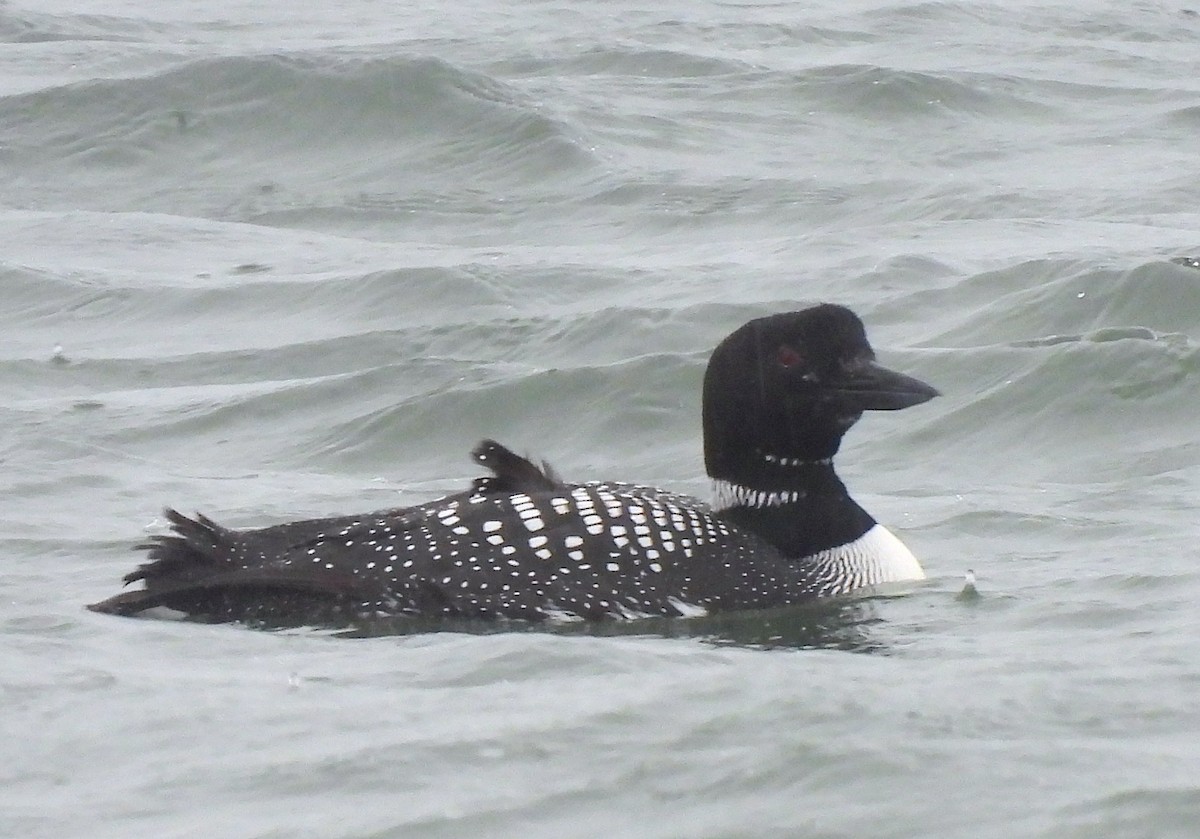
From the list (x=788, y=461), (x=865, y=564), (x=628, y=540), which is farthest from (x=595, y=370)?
(x=628, y=540)

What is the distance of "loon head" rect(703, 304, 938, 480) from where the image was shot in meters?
6.00

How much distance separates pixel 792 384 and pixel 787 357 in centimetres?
7

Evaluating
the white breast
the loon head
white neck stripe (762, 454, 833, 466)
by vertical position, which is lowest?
the white breast

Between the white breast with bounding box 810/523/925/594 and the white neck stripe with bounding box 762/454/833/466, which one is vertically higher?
the white neck stripe with bounding box 762/454/833/466

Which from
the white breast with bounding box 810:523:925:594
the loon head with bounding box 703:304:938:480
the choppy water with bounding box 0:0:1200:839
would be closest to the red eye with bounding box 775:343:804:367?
the loon head with bounding box 703:304:938:480

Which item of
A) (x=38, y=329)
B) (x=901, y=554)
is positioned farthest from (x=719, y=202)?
(x=901, y=554)

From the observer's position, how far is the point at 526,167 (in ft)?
39.8

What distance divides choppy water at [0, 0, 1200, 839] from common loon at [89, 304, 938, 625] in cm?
→ 12

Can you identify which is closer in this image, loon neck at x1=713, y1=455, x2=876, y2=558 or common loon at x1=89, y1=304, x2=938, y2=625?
common loon at x1=89, y1=304, x2=938, y2=625

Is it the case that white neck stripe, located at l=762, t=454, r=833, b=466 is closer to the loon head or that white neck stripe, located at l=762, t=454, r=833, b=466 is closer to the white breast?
the loon head

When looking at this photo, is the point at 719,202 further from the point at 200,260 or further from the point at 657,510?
the point at 657,510

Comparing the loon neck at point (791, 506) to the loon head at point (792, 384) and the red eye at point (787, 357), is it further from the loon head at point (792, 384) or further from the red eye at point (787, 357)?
the red eye at point (787, 357)

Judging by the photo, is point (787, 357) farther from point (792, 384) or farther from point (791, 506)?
point (791, 506)

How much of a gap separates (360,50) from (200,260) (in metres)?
3.78
